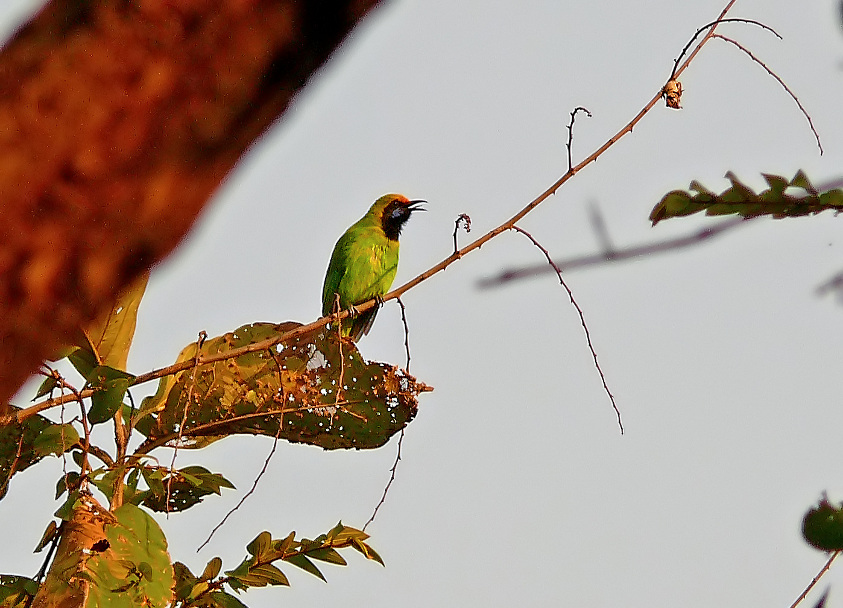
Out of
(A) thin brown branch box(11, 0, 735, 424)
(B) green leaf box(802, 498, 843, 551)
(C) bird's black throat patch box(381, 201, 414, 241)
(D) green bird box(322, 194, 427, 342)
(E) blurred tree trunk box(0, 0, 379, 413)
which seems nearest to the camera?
(E) blurred tree trunk box(0, 0, 379, 413)

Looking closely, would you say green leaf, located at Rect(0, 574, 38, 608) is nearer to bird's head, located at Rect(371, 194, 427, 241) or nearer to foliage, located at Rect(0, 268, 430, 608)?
foliage, located at Rect(0, 268, 430, 608)

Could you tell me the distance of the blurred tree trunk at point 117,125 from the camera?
549 mm

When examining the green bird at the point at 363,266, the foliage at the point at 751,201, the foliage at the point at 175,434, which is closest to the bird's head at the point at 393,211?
the green bird at the point at 363,266

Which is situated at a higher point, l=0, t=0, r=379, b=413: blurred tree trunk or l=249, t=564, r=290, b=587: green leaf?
l=249, t=564, r=290, b=587: green leaf

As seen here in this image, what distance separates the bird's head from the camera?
17.5 ft

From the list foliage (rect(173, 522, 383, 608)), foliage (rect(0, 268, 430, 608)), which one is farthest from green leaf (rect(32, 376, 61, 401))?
foliage (rect(173, 522, 383, 608))

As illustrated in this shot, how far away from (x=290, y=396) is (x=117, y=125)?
204 cm

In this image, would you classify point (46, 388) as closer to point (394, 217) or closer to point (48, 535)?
point (48, 535)

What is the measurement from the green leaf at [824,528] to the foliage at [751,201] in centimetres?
25

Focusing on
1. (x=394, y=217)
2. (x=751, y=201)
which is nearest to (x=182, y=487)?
(x=751, y=201)

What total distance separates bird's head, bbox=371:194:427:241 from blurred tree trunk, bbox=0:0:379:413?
4660 millimetres

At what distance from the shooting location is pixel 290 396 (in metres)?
2.57

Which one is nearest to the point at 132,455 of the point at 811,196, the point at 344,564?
the point at 344,564

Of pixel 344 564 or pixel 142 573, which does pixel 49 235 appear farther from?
pixel 344 564
